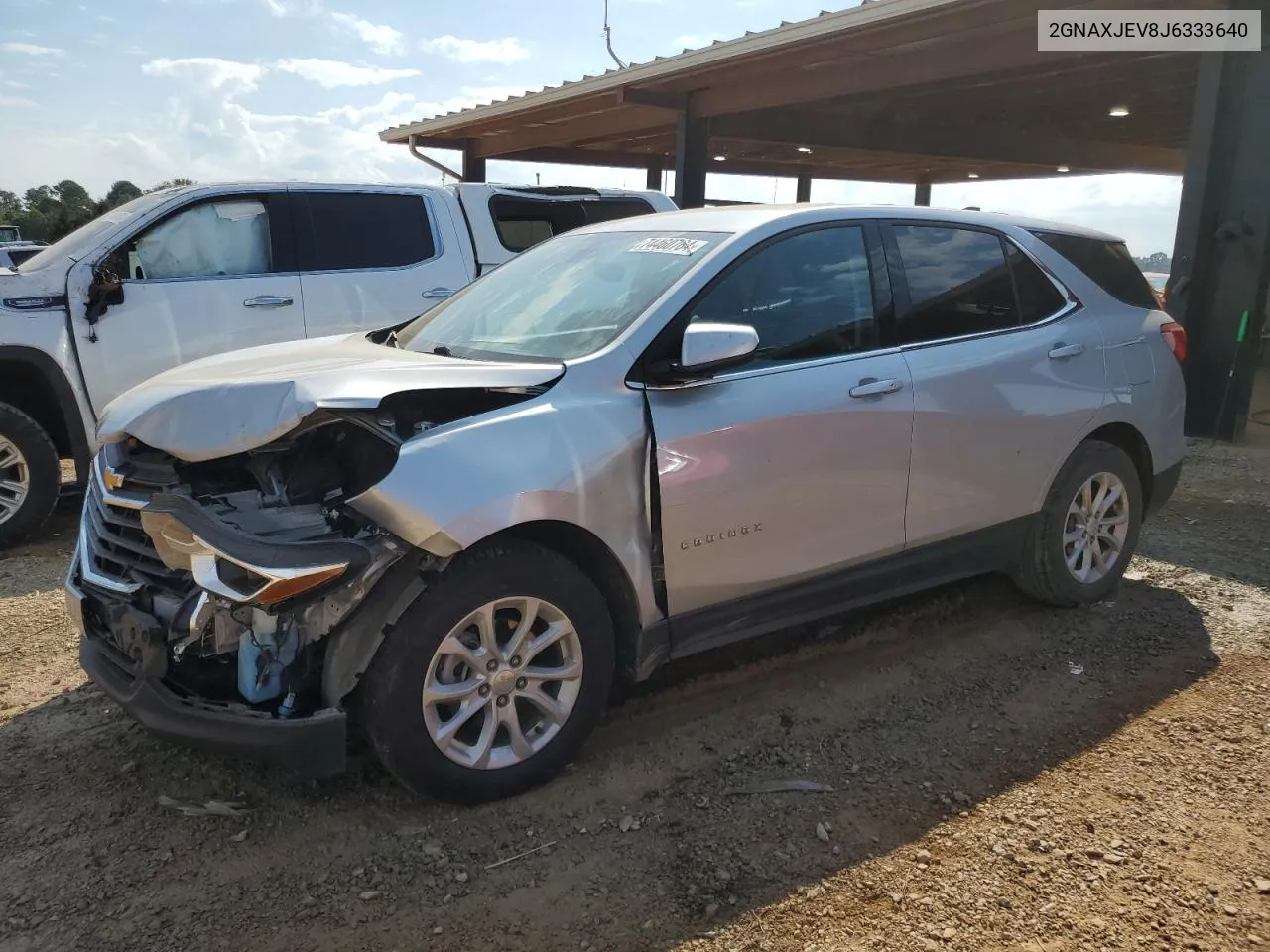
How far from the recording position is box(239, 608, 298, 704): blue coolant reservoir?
2.76m

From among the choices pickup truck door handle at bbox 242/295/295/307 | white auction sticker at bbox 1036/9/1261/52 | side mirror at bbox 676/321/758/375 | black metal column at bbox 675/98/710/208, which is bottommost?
pickup truck door handle at bbox 242/295/295/307

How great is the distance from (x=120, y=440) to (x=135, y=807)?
3.88ft

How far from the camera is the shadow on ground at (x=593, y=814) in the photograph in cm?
254

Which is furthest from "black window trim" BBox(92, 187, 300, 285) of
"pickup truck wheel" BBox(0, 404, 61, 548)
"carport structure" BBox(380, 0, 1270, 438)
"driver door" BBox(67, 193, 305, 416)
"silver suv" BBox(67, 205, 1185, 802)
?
"carport structure" BBox(380, 0, 1270, 438)

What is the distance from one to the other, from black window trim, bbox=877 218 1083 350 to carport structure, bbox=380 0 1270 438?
4872mm

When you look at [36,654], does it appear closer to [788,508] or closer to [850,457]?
[788,508]

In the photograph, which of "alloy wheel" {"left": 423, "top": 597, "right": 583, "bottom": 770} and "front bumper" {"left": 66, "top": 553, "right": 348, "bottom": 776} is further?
"alloy wheel" {"left": 423, "top": 597, "right": 583, "bottom": 770}

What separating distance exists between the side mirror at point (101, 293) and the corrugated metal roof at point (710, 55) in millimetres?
6726

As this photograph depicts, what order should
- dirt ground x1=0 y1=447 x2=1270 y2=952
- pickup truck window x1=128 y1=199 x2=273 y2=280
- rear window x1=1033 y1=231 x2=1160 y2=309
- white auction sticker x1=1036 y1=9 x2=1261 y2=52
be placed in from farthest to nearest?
1. white auction sticker x1=1036 y1=9 x2=1261 y2=52
2. pickup truck window x1=128 y1=199 x2=273 y2=280
3. rear window x1=1033 y1=231 x2=1160 y2=309
4. dirt ground x1=0 y1=447 x2=1270 y2=952

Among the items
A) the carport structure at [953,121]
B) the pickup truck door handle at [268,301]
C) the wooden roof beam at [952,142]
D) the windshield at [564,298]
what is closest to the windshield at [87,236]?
the pickup truck door handle at [268,301]

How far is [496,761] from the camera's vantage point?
9.73 ft

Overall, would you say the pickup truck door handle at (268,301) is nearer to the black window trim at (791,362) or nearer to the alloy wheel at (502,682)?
the black window trim at (791,362)

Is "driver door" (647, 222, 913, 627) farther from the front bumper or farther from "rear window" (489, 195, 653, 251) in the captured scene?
"rear window" (489, 195, 653, 251)

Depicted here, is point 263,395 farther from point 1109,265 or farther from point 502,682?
point 1109,265
